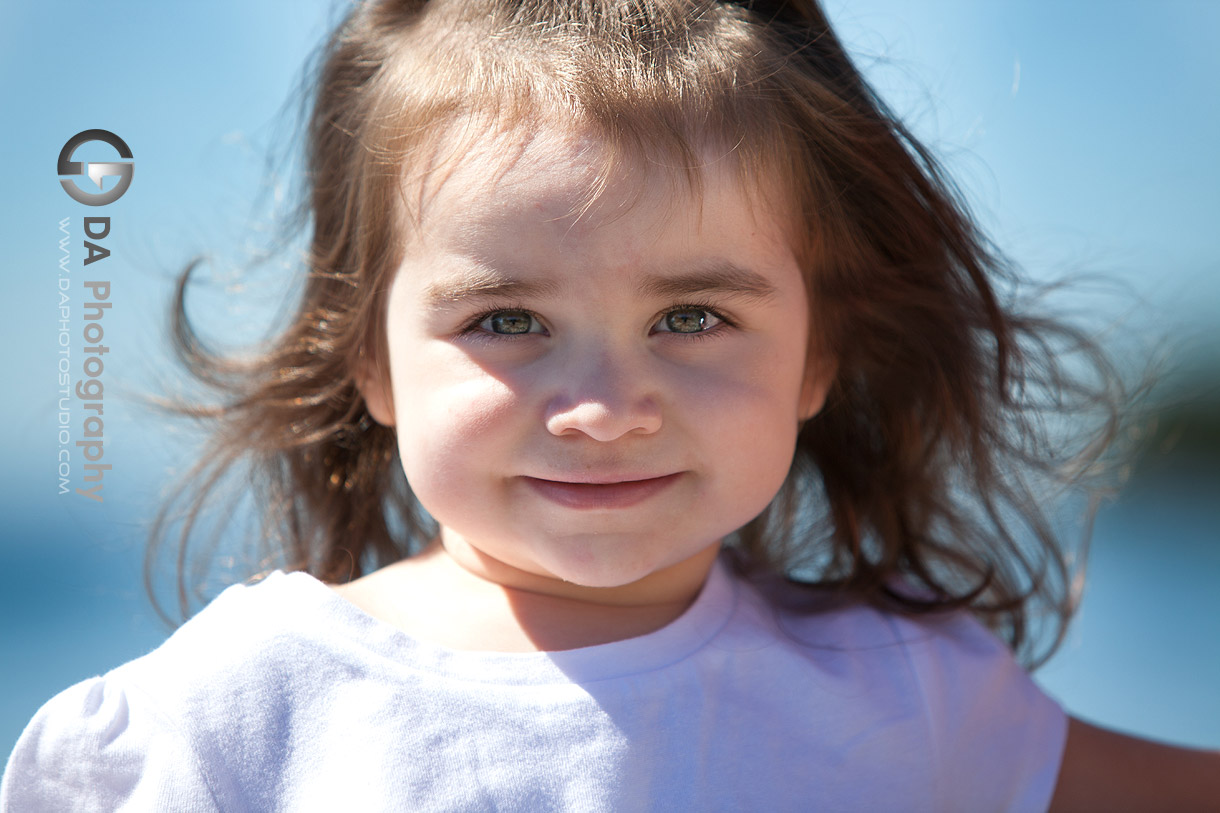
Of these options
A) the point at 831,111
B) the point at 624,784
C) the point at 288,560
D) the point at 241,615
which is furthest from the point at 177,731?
the point at 831,111

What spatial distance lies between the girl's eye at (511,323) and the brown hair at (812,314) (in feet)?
0.46

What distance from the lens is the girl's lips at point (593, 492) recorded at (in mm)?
952

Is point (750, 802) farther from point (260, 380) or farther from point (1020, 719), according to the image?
point (260, 380)

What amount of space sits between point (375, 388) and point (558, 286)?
33 cm

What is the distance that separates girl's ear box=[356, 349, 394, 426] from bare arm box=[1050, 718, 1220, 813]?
2.62 ft

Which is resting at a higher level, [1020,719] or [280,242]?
[280,242]

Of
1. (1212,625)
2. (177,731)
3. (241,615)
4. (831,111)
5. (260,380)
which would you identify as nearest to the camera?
(177,731)

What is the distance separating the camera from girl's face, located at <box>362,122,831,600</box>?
0.91m

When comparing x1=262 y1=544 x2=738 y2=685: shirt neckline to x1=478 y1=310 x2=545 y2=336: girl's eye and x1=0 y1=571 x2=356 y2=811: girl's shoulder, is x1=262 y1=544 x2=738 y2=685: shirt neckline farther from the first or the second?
x1=478 y1=310 x2=545 y2=336: girl's eye

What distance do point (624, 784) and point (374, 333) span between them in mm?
506

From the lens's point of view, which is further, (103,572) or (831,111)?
(103,572)

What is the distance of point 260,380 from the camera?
1.31 m
